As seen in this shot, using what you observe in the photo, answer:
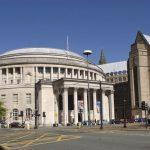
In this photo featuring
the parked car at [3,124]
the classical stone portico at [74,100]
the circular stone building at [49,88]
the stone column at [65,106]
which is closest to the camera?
the parked car at [3,124]

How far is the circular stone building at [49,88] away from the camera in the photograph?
12288 cm

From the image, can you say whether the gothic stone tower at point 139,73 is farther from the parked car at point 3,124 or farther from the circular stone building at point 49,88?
the parked car at point 3,124

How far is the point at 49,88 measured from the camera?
420 ft

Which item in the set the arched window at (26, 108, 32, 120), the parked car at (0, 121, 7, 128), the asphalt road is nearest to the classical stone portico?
the arched window at (26, 108, 32, 120)

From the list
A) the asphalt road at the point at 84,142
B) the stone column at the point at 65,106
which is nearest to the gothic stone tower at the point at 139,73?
the stone column at the point at 65,106

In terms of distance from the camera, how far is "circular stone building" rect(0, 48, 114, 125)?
4838 inches

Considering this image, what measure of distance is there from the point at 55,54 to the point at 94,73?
63.8ft

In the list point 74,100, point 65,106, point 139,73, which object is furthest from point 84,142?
point 139,73

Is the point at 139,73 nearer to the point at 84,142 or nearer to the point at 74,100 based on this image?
the point at 74,100

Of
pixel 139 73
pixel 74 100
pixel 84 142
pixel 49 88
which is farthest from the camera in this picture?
pixel 139 73

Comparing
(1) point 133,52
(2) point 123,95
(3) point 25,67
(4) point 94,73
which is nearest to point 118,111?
(2) point 123,95

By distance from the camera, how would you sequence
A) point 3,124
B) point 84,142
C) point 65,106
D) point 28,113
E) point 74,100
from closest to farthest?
point 84,142
point 65,106
point 74,100
point 3,124
point 28,113

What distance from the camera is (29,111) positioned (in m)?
132

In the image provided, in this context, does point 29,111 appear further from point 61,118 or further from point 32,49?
point 32,49
